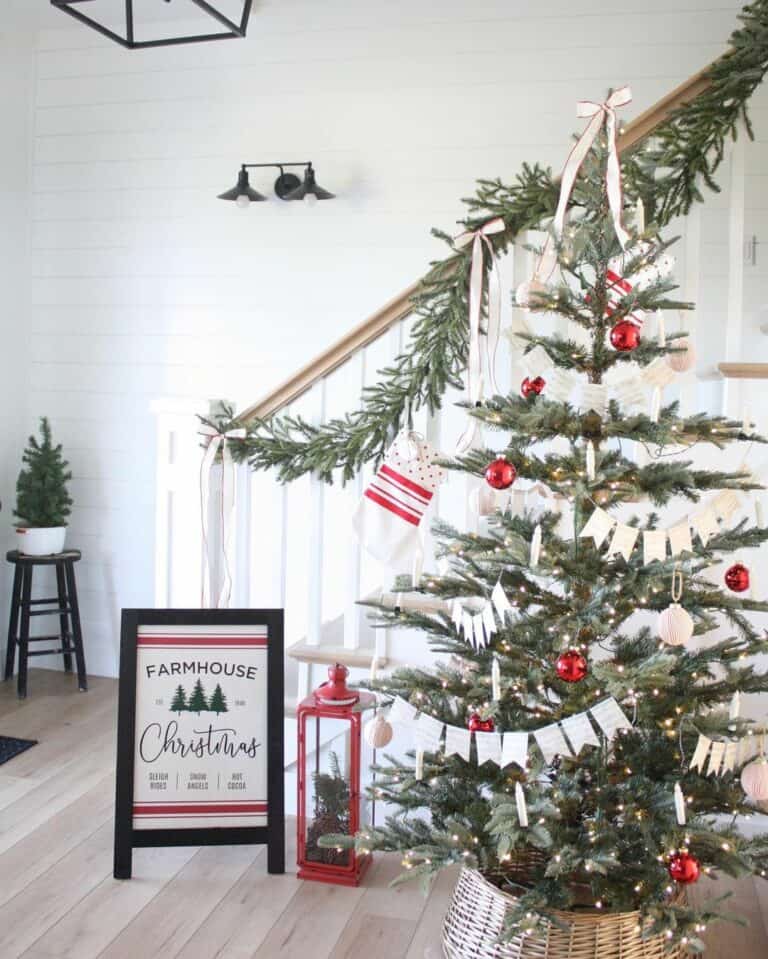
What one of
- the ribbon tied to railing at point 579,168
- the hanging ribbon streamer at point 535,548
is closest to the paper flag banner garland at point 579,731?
the hanging ribbon streamer at point 535,548

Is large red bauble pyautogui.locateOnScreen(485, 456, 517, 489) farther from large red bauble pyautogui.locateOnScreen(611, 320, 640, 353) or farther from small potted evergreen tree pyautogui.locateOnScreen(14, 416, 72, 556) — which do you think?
small potted evergreen tree pyautogui.locateOnScreen(14, 416, 72, 556)

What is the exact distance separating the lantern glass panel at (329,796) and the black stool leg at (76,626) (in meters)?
1.94

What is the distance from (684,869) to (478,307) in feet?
4.14

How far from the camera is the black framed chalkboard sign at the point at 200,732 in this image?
2.59 metres

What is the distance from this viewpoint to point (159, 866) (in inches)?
104

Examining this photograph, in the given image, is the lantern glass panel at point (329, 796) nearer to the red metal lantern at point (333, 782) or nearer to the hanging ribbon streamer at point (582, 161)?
the red metal lantern at point (333, 782)

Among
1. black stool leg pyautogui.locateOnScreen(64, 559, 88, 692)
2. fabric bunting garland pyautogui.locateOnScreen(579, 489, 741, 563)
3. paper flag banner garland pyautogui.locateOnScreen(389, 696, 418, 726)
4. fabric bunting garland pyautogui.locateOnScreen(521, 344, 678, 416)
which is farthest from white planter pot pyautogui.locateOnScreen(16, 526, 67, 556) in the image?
fabric bunting garland pyautogui.locateOnScreen(579, 489, 741, 563)

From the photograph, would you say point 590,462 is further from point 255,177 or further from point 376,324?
point 255,177

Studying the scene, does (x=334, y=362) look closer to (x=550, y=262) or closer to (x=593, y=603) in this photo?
(x=550, y=262)

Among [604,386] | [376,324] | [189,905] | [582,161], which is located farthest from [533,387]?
[189,905]

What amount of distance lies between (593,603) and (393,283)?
8.03 feet

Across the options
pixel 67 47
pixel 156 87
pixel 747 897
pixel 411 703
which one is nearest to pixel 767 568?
pixel 747 897

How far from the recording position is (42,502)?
4211 mm

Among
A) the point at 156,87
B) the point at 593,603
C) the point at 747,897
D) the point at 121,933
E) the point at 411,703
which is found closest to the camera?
the point at 593,603
